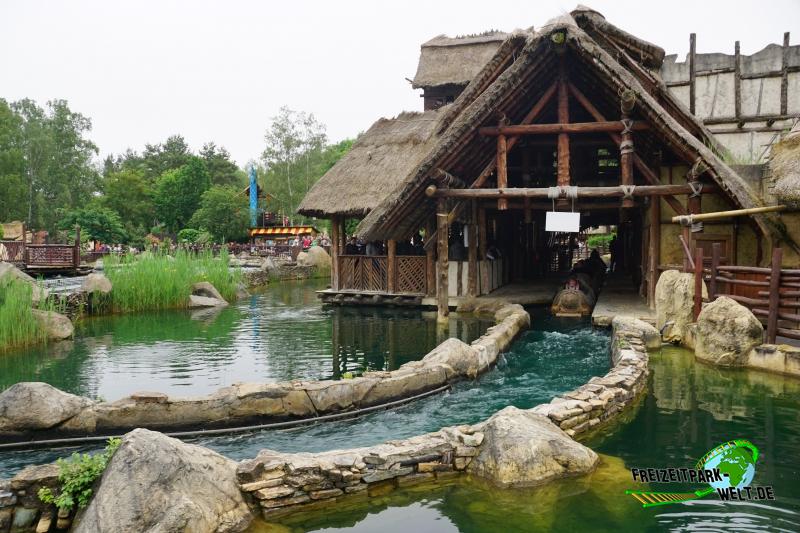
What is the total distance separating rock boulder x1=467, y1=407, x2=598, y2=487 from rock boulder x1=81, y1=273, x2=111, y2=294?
43.7ft

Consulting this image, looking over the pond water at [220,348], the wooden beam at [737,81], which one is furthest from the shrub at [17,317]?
the wooden beam at [737,81]

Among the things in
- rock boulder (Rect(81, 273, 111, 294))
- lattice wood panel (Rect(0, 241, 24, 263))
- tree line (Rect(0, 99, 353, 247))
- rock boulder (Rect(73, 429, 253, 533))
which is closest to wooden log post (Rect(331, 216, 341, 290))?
rock boulder (Rect(81, 273, 111, 294))

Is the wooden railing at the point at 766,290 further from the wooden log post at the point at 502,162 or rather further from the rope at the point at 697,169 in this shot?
the wooden log post at the point at 502,162

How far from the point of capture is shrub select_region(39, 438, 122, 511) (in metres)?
4.32

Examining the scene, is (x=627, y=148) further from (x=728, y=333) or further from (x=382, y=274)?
(x=382, y=274)

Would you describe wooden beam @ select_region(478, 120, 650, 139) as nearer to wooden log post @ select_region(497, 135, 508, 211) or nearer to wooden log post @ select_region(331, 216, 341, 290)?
wooden log post @ select_region(497, 135, 508, 211)

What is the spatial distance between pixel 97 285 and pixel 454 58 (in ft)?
51.0

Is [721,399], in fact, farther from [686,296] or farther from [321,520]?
[321,520]

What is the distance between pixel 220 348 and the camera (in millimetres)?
11422

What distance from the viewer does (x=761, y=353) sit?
331 inches

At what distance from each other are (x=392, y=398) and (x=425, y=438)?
2.22 meters

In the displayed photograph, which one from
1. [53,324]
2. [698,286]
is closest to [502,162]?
[698,286]

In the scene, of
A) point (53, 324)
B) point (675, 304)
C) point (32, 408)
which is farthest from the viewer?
point (53, 324)

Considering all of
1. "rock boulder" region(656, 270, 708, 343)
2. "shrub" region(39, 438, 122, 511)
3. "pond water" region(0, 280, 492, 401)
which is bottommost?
"pond water" region(0, 280, 492, 401)
